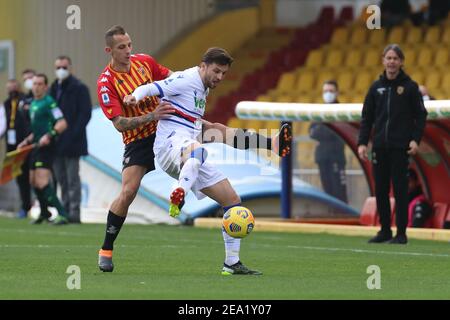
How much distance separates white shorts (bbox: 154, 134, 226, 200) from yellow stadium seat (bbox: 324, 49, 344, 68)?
55.9 ft

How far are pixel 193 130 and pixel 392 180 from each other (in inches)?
176

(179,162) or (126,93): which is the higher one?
(126,93)

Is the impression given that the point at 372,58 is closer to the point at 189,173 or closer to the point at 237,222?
the point at 237,222

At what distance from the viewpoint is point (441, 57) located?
2562 cm

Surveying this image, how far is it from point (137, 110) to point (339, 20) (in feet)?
61.9

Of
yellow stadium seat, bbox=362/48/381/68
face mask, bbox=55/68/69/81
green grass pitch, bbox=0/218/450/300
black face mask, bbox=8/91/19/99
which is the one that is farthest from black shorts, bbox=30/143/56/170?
yellow stadium seat, bbox=362/48/381/68

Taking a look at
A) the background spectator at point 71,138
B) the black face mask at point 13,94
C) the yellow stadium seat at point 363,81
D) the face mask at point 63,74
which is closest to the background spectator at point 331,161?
the background spectator at point 71,138

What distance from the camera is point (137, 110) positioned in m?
11.4

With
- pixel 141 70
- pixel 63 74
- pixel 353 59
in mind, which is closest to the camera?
pixel 141 70

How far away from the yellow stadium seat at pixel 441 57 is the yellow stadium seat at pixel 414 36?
98 centimetres

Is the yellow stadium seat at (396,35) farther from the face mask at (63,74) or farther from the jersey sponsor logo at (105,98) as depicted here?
the jersey sponsor logo at (105,98)

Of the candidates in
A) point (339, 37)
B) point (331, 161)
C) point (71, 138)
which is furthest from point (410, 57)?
point (71, 138)

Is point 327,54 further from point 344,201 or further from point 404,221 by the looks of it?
point 404,221
